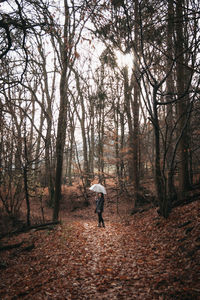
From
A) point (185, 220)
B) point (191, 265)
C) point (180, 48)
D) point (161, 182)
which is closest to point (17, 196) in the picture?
point (161, 182)

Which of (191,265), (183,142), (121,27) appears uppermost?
(121,27)

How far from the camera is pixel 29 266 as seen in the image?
253 inches

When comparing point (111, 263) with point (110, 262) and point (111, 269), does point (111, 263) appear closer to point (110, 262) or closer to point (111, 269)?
point (110, 262)

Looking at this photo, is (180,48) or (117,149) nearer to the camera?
(180,48)

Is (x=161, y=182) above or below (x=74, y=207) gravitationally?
above

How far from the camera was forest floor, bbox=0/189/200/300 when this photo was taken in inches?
154

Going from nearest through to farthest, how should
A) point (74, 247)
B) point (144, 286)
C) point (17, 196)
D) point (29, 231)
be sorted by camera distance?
point (144, 286), point (74, 247), point (29, 231), point (17, 196)


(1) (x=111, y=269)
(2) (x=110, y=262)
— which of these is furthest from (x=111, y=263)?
(1) (x=111, y=269)

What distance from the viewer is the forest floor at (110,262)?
3914 mm

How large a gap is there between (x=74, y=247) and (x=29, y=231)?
12.7 ft

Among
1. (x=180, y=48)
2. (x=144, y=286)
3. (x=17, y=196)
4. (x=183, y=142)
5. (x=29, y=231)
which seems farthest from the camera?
(x=17, y=196)

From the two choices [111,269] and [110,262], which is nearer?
[111,269]

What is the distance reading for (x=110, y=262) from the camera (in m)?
5.48

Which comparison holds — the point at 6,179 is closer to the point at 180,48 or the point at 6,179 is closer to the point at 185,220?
the point at 185,220
